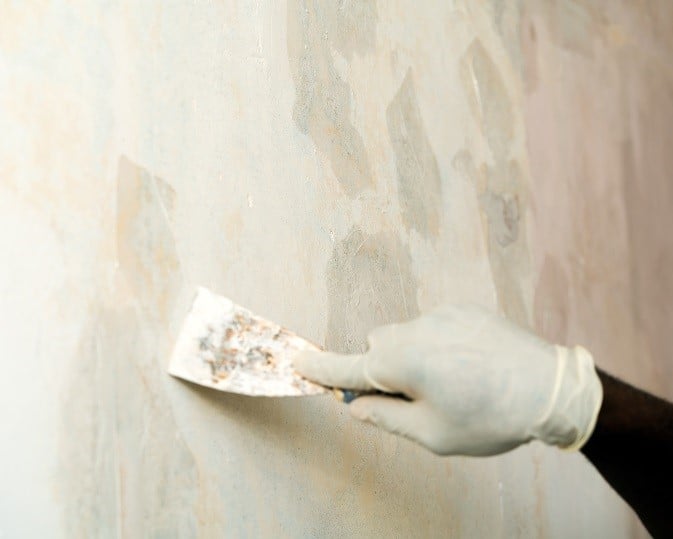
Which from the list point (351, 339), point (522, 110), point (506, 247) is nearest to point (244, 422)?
point (351, 339)

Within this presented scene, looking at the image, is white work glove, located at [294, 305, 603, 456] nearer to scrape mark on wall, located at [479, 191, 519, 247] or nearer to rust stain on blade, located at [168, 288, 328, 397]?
rust stain on blade, located at [168, 288, 328, 397]

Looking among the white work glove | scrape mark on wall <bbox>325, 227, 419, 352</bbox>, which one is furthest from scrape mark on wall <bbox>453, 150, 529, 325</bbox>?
the white work glove

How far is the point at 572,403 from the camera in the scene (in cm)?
104

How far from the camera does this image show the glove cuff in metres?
1.04

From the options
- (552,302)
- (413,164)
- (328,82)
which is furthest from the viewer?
(552,302)

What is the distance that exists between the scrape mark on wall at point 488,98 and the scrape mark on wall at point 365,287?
50 cm

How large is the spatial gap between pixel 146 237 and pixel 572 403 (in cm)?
59

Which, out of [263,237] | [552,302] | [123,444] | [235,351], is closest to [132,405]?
[123,444]

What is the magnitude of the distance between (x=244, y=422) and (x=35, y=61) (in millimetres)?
560

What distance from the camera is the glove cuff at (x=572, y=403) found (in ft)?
3.41

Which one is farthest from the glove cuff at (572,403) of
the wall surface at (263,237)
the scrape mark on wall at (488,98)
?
the scrape mark on wall at (488,98)

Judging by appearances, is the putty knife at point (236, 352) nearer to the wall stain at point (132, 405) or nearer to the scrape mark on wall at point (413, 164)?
the wall stain at point (132, 405)

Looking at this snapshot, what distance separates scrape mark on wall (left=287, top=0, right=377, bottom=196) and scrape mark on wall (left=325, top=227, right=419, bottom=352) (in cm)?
11

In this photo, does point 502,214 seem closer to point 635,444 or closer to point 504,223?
point 504,223
